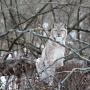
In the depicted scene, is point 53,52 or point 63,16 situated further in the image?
point 63,16

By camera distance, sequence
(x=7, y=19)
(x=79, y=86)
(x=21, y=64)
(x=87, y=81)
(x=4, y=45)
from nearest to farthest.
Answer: (x=79, y=86), (x=87, y=81), (x=21, y=64), (x=7, y=19), (x=4, y=45)

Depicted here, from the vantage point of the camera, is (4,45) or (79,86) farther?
(4,45)

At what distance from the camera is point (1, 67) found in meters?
6.15

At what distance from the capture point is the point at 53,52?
648 cm

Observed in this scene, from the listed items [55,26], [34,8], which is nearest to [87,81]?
[55,26]

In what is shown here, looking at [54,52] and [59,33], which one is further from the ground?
[59,33]

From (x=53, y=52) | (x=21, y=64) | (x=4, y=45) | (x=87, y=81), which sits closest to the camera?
(x=87, y=81)

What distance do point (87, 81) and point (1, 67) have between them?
3.01 meters

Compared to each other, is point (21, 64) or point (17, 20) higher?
point (17, 20)

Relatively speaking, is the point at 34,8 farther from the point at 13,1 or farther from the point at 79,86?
the point at 79,86

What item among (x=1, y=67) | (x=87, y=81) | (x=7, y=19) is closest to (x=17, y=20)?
(x=7, y=19)

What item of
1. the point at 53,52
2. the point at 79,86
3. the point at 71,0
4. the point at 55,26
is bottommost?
→ the point at 79,86

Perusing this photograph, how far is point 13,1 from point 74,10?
288cm

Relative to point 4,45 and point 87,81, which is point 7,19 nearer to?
point 4,45
